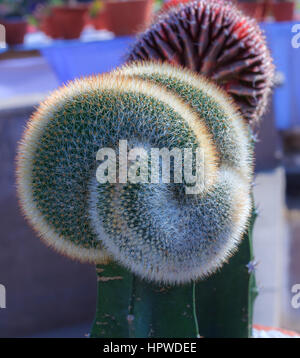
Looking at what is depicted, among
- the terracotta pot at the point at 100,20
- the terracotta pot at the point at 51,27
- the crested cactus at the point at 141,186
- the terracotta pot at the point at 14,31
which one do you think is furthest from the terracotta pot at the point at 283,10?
the crested cactus at the point at 141,186

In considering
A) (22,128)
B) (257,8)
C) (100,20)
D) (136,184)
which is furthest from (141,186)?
(100,20)

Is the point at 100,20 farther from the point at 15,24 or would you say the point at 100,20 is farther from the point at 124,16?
the point at 15,24

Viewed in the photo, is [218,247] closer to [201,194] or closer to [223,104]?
[201,194]

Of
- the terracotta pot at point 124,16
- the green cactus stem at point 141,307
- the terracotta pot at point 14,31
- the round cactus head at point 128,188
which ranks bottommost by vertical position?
the green cactus stem at point 141,307

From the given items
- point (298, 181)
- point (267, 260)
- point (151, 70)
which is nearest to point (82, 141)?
point (151, 70)

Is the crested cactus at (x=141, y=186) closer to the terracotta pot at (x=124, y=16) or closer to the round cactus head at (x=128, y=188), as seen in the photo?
the round cactus head at (x=128, y=188)

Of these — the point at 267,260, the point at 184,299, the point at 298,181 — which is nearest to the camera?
the point at 184,299
